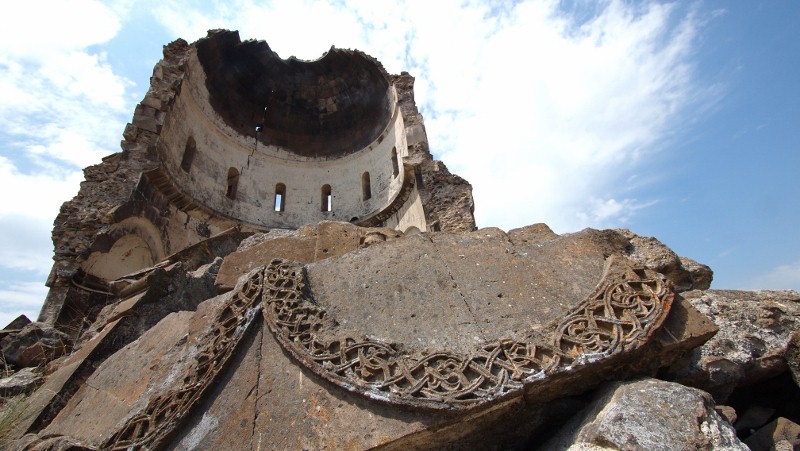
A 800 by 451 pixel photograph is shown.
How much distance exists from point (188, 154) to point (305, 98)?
3.81 m

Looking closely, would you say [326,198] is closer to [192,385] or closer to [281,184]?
[281,184]

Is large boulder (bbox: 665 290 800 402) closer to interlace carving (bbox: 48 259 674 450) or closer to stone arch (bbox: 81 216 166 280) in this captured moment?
interlace carving (bbox: 48 259 674 450)

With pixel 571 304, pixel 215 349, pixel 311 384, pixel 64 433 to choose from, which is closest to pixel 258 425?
pixel 311 384

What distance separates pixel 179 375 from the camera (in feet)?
8.64

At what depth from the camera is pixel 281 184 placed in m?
12.5

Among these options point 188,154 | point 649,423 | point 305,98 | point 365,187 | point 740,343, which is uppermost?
point 305,98

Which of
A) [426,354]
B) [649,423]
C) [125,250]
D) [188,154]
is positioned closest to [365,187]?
[188,154]

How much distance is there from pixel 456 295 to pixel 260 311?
1.15 meters

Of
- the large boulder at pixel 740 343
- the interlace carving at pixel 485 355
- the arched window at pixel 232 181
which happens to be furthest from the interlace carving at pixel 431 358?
the arched window at pixel 232 181

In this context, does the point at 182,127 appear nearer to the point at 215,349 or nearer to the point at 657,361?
the point at 215,349

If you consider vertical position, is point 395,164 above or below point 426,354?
above

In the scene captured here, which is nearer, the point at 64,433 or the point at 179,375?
the point at 179,375

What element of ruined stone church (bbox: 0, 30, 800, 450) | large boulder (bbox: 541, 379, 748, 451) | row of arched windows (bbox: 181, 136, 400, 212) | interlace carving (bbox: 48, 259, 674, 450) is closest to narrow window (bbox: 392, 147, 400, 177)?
row of arched windows (bbox: 181, 136, 400, 212)

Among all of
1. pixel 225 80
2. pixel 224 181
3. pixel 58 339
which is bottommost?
pixel 58 339
